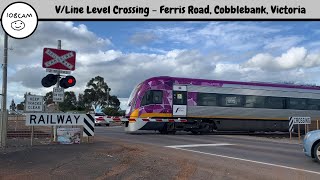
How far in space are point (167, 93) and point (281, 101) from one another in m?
9.22

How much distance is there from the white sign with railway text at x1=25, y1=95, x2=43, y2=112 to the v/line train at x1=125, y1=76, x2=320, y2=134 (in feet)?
31.2

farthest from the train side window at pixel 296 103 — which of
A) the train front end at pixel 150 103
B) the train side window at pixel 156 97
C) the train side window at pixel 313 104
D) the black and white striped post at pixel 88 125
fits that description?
the black and white striped post at pixel 88 125

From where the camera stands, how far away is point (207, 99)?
25469 mm

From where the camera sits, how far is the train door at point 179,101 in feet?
80.1

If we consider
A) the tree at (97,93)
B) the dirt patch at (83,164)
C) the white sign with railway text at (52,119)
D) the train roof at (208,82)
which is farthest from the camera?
the tree at (97,93)

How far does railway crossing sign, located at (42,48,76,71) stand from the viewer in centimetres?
1464

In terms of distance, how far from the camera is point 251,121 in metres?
26.9

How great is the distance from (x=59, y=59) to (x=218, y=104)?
44.2 feet

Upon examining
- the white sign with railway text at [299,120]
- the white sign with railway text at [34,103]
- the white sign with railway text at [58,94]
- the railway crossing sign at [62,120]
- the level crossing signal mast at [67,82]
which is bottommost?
Answer: the white sign with railway text at [299,120]

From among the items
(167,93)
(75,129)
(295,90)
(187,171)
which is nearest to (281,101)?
(295,90)

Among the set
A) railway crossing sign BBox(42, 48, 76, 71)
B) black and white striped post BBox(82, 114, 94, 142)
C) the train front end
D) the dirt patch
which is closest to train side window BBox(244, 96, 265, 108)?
the train front end

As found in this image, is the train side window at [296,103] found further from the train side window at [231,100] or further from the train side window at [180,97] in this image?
the train side window at [180,97]

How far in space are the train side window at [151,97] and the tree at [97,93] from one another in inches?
2539

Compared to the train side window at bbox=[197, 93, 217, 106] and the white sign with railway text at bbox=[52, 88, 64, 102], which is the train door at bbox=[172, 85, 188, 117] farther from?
the white sign with railway text at bbox=[52, 88, 64, 102]
